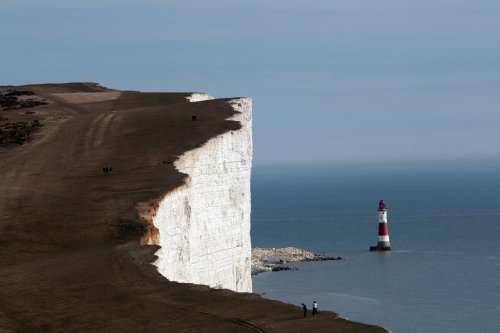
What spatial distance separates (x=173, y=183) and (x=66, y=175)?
24.4 ft

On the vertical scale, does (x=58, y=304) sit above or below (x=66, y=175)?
below

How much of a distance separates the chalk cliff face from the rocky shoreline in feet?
72.8

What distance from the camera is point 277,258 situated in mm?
81750

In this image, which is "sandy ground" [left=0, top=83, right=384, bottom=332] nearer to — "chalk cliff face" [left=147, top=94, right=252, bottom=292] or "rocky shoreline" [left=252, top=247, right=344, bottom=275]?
"chalk cliff face" [left=147, top=94, right=252, bottom=292]

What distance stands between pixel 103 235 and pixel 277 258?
45.3 m

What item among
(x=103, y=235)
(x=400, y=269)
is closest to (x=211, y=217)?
(x=103, y=235)

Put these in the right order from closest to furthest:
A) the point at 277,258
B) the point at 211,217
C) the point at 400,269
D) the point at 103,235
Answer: the point at 103,235, the point at 211,217, the point at 400,269, the point at 277,258

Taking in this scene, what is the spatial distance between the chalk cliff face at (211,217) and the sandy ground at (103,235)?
853 millimetres

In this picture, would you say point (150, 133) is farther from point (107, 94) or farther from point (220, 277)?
point (107, 94)

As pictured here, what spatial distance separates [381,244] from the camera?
86.9 m

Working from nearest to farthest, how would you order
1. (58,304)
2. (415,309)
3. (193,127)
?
(58,304)
(193,127)
(415,309)

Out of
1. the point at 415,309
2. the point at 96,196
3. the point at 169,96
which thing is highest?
the point at 169,96

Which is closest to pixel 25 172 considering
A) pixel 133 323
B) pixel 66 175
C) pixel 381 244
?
pixel 66 175

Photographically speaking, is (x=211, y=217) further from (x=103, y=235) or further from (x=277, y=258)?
(x=277, y=258)
